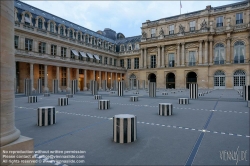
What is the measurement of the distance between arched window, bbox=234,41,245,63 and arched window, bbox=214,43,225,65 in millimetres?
2517

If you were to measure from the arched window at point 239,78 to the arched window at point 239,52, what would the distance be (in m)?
2.88

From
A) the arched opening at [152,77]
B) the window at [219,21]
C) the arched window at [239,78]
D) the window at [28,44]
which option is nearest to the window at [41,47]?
the window at [28,44]

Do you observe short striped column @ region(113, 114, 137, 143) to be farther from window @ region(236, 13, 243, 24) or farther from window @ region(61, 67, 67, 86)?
window @ region(236, 13, 243, 24)

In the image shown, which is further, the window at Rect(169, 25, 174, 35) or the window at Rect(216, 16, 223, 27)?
the window at Rect(169, 25, 174, 35)

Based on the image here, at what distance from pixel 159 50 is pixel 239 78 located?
20.9 m

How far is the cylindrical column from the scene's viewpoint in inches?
118

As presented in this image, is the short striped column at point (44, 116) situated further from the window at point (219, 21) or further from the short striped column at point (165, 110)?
the window at point (219, 21)

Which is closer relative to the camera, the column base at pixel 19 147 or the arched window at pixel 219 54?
the column base at pixel 19 147

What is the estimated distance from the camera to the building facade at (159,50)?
30.7 m

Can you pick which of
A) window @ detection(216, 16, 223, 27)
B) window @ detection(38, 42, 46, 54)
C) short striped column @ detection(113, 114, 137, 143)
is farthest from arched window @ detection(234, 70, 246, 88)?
window @ detection(38, 42, 46, 54)

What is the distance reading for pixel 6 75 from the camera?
307 cm

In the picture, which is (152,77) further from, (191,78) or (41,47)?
(41,47)

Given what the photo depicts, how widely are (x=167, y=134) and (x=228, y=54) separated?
41.6 metres

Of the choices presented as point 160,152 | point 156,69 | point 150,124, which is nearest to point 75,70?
point 156,69
